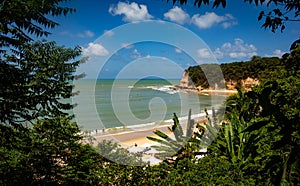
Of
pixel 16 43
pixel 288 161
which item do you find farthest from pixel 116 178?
pixel 288 161

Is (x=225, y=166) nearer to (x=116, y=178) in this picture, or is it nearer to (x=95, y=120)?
(x=116, y=178)

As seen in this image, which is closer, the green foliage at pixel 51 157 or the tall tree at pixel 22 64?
the tall tree at pixel 22 64

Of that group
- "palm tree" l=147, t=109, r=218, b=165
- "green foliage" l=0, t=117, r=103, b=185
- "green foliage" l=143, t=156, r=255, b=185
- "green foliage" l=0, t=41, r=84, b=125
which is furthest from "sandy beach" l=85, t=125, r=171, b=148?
"green foliage" l=143, t=156, r=255, b=185

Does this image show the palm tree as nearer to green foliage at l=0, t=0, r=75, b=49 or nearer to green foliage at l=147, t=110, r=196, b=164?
green foliage at l=147, t=110, r=196, b=164

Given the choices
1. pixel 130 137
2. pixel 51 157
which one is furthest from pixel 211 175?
pixel 130 137

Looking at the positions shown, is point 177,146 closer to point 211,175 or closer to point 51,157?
point 211,175

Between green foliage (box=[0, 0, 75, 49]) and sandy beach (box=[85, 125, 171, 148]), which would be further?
sandy beach (box=[85, 125, 171, 148])

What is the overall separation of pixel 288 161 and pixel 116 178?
6.03 m

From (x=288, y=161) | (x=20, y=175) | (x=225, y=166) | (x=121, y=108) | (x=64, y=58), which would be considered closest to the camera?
(x=288, y=161)

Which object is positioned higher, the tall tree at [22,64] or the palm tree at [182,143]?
the tall tree at [22,64]

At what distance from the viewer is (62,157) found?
7137 mm

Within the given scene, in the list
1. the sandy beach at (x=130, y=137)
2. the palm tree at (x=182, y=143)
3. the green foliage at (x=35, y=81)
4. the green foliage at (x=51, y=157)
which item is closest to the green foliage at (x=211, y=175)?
the palm tree at (x=182, y=143)

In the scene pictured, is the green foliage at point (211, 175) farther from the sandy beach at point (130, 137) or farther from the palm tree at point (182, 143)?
the sandy beach at point (130, 137)

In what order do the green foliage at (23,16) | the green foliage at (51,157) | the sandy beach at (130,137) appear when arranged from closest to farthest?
1. the green foliage at (23,16)
2. the green foliage at (51,157)
3. the sandy beach at (130,137)
